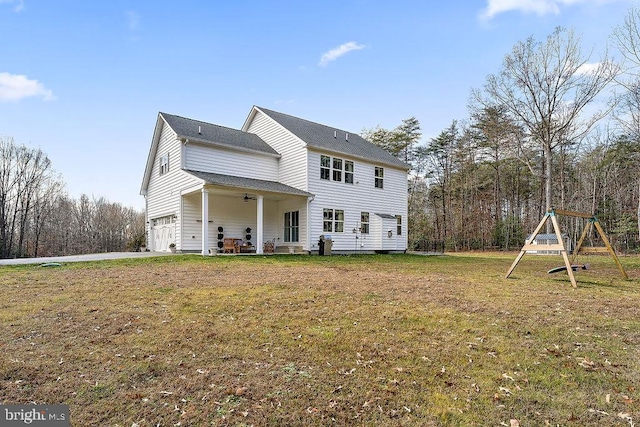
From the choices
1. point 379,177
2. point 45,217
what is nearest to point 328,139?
point 379,177

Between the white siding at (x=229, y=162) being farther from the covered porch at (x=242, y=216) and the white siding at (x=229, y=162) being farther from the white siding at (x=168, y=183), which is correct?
the white siding at (x=168, y=183)

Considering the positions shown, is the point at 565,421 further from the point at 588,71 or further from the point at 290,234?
Result: the point at 588,71

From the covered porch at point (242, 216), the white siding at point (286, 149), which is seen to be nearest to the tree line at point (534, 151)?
the white siding at point (286, 149)

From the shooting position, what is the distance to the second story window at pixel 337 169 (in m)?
18.2

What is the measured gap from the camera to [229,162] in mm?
16969

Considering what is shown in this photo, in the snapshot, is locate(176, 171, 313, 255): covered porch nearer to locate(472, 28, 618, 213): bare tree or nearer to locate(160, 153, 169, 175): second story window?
locate(160, 153, 169, 175): second story window

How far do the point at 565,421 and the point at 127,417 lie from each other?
3159mm

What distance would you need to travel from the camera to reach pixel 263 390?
2912mm

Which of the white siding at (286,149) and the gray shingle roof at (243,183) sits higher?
the white siding at (286,149)

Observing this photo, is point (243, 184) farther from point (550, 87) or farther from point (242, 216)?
point (550, 87)

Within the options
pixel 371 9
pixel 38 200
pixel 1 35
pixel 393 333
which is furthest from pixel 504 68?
pixel 38 200

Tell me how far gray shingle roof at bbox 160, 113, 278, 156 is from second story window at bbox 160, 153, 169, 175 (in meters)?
1.82

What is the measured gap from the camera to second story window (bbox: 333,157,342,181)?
18.2 m

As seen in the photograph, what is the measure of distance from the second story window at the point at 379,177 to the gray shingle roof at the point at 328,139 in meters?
0.54
